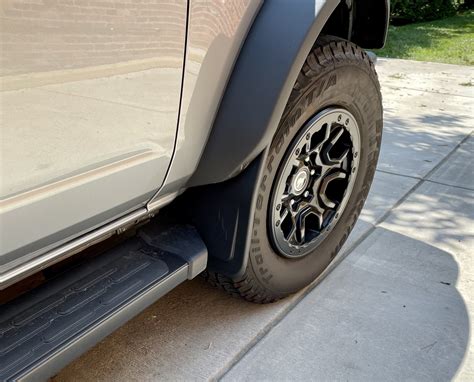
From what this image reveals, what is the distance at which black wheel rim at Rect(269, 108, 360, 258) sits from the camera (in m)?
2.18

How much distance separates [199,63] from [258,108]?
0.83 feet

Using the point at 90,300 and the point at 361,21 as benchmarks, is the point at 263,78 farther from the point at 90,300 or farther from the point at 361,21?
the point at 361,21

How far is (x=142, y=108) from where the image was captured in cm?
159

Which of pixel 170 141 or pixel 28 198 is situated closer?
pixel 28 198

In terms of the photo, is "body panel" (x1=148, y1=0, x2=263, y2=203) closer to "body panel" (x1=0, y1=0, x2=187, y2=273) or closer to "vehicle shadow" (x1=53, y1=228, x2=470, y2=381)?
"body panel" (x1=0, y1=0, x2=187, y2=273)

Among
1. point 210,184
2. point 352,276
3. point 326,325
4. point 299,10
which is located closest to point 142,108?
point 210,184

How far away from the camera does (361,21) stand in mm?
2953

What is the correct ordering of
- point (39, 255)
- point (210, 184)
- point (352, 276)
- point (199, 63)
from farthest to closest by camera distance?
point (352, 276) → point (210, 184) → point (199, 63) → point (39, 255)

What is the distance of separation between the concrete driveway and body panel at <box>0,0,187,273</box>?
710 millimetres

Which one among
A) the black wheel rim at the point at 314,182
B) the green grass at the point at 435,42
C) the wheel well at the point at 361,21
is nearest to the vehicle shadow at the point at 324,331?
the black wheel rim at the point at 314,182

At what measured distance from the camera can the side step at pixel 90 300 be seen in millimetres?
1490

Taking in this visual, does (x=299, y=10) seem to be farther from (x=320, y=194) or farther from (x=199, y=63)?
(x=320, y=194)

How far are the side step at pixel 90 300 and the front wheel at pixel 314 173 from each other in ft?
1.07

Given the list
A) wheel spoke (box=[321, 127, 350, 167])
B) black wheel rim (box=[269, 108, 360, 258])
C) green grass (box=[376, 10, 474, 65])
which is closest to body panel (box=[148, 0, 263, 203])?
black wheel rim (box=[269, 108, 360, 258])
